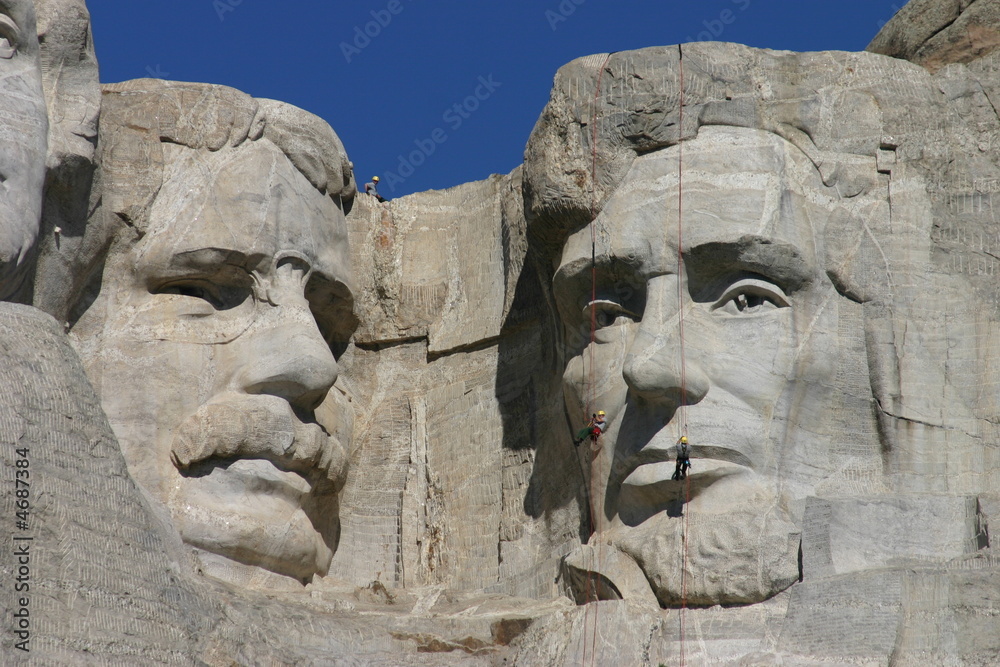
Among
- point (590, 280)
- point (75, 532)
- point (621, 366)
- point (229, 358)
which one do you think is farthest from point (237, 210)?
point (75, 532)

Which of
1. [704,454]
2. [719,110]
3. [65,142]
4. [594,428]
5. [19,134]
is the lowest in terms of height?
[704,454]

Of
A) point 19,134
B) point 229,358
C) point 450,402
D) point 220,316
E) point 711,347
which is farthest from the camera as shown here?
point 450,402

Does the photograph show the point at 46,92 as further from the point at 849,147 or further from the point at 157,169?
the point at 849,147

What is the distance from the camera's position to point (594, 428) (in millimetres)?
13133

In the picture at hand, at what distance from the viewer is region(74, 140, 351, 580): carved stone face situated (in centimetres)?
1320

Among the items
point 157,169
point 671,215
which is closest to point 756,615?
point 671,215

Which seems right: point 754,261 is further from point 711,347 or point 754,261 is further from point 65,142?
point 65,142

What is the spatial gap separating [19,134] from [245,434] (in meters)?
2.12

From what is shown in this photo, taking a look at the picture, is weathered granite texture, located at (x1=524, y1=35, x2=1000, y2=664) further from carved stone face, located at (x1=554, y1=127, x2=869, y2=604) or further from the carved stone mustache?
the carved stone mustache

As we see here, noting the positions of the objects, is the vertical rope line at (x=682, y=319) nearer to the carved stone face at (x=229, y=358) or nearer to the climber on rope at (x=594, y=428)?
the climber on rope at (x=594, y=428)

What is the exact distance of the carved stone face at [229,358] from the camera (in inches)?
520

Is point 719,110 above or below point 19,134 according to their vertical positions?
above

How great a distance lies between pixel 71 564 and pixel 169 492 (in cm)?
231

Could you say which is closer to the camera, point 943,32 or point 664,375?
point 664,375
